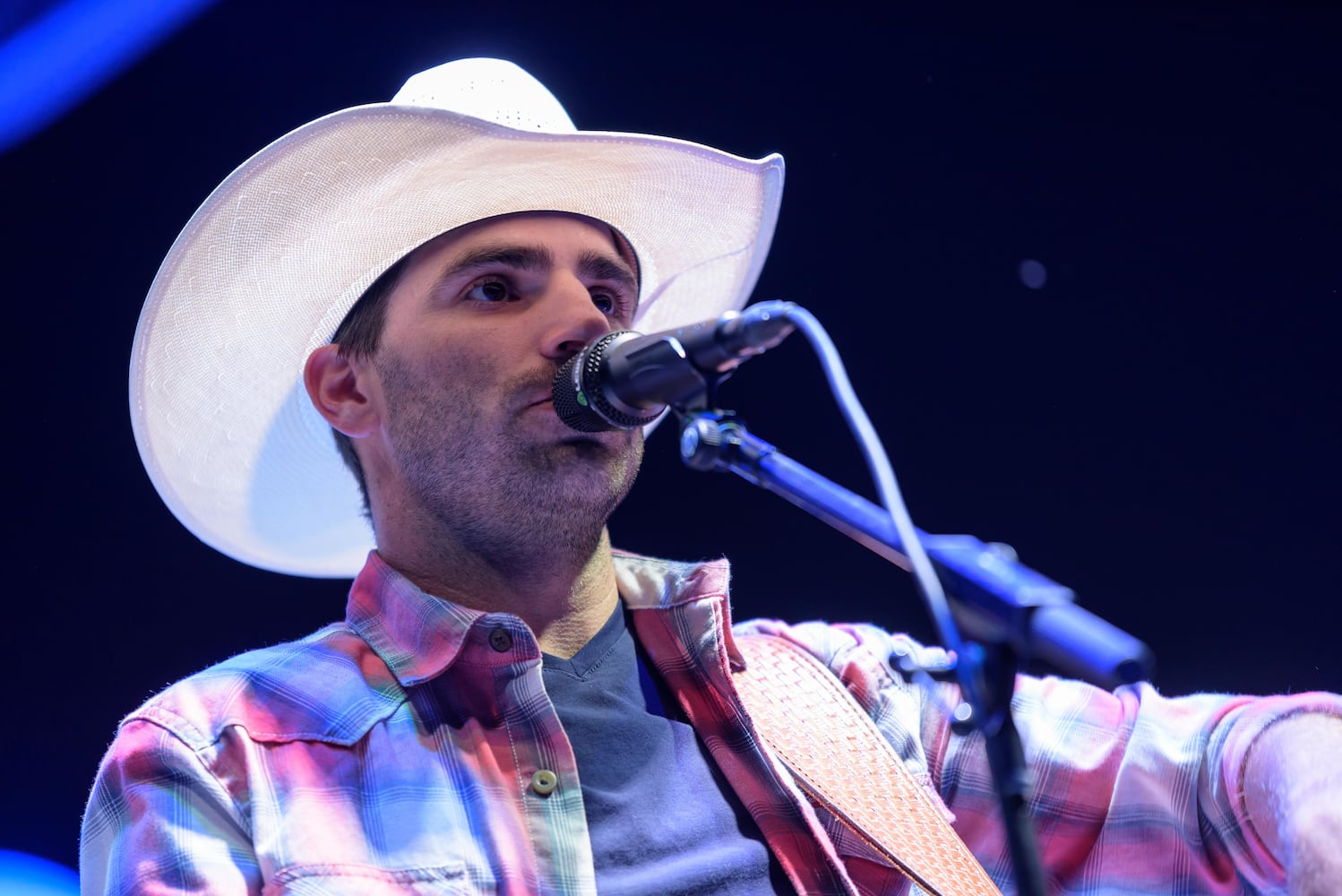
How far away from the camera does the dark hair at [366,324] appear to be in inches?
78.3

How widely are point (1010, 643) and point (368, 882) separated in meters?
0.89

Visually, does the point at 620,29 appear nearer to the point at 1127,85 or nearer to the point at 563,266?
the point at 563,266

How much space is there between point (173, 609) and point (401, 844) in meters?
1.00

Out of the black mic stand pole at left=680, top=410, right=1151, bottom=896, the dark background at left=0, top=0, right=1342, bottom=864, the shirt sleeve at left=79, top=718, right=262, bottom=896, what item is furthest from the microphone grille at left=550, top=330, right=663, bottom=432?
the dark background at left=0, top=0, right=1342, bottom=864

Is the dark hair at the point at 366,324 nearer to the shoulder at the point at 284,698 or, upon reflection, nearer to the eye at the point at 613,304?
the eye at the point at 613,304

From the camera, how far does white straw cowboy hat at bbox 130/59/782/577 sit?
5.86 feet

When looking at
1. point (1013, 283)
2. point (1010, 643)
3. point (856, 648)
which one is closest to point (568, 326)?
point (856, 648)

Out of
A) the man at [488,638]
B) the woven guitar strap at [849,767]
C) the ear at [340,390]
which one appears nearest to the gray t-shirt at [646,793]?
the man at [488,638]

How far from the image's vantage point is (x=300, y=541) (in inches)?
86.3

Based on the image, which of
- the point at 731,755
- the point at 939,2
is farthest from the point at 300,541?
the point at 939,2

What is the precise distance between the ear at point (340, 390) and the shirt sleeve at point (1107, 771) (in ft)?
2.89

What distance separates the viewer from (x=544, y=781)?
1.55m

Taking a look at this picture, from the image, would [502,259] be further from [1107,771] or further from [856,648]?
[1107,771]

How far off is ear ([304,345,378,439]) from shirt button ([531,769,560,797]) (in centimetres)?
73
